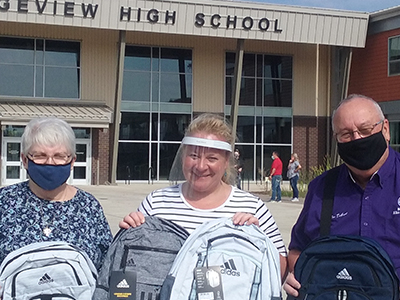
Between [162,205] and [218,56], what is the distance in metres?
23.4

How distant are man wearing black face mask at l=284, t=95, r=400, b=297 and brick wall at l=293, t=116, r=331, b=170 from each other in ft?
80.0

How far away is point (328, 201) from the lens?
2803 millimetres

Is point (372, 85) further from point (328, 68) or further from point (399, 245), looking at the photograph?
point (399, 245)

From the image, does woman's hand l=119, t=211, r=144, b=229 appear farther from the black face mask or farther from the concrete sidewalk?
the concrete sidewalk

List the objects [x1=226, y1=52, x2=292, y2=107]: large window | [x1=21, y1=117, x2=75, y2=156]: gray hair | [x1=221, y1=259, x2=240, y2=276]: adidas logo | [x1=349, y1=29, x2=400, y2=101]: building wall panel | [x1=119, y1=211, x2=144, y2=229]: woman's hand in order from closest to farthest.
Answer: [x1=221, y1=259, x2=240, y2=276]: adidas logo < [x1=119, y1=211, x2=144, y2=229]: woman's hand < [x1=21, y1=117, x2=75, y2=156]: gray hair < [x1=349, y1=29, x2=400, y2=101]: building wall panel < [x1=226, y1=52, x2=292, y2=107]: large window

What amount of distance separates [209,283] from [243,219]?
388 millimetres

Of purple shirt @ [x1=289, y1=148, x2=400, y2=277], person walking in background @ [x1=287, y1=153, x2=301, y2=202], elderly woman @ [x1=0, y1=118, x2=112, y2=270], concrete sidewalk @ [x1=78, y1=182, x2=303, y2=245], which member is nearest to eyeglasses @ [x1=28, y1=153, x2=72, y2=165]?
elderly woman @ [x1=0, y1=118, x2=112, y2=270]

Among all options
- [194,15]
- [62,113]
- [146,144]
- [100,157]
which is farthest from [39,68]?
[194,15]

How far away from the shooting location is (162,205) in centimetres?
302

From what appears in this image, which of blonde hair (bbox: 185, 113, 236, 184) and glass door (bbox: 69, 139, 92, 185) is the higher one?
blonde hair (bbox: 185, 113, 236, 184)

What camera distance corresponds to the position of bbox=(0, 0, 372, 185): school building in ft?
74.2

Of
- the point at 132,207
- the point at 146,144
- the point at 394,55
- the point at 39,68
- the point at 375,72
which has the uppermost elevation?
the point at 394,55

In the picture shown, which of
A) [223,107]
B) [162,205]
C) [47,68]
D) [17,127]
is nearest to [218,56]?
[223,107]

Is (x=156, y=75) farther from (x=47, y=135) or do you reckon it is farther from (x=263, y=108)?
(x=47, y=135)
